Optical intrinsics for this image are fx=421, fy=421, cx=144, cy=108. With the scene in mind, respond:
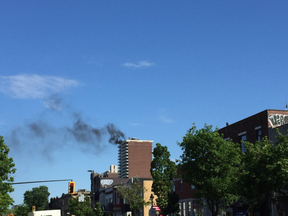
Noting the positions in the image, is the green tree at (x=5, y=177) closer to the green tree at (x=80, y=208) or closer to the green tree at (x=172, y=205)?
the green tree at (x=172, y=205)

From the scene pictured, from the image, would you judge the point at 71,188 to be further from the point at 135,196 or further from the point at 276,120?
the point at 135,196

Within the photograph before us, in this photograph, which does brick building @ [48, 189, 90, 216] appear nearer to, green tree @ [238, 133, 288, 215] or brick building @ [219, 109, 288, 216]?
brick building @ [219, 109, 288, 216]

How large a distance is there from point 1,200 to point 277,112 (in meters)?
30.6

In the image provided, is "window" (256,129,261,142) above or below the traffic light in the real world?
above

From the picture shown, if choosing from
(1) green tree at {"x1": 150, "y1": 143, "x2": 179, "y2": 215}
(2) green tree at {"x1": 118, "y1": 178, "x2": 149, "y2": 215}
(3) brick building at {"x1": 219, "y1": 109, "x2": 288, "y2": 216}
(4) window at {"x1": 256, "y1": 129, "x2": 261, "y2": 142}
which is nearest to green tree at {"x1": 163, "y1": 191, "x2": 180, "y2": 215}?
(1) green tree at {"x1": 150, "y1": 143, "x2": 179, "y2": 215}

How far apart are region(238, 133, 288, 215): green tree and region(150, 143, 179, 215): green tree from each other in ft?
95.7

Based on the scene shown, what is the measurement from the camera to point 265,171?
94.8ft

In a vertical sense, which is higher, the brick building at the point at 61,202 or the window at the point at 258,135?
the window at the point at 258,135

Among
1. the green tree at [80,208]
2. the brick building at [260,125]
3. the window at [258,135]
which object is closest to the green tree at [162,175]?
the brick building at [260,125]

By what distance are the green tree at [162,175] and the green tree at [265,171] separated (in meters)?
29.2

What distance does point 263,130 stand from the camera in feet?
141

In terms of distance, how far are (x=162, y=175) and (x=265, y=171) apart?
31.9 meters

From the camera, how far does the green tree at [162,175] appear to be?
193 feet

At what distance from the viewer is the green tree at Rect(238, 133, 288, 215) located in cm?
2784
